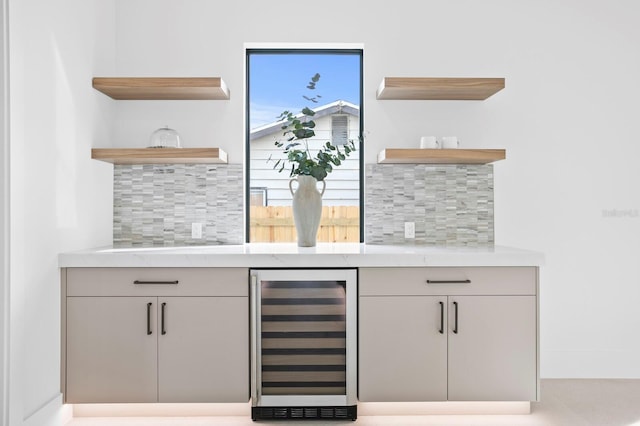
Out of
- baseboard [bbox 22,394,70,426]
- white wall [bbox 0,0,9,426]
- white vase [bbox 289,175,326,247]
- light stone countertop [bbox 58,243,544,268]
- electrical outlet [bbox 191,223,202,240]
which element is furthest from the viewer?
electrical outlet [bbox 191,223,202,240]

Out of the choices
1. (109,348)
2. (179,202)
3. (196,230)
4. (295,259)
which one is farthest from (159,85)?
(109,348)

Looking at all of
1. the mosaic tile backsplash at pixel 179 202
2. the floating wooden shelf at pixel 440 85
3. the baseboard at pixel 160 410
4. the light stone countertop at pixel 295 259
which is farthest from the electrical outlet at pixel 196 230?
the floating wooden shelf at pixel 440 85

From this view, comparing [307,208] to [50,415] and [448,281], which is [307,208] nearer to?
[448,281]

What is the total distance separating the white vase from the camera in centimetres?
275

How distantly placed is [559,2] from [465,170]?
1214mm

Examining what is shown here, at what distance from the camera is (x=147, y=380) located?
95.0 inches

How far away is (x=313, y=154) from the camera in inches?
128

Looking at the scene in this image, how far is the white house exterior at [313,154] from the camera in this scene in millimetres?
3258

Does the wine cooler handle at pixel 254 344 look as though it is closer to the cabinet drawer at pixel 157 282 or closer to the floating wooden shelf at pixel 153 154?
the cabinet drawer at pixel 157 282

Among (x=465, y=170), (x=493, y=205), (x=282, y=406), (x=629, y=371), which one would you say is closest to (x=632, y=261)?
(x=629, y=371)

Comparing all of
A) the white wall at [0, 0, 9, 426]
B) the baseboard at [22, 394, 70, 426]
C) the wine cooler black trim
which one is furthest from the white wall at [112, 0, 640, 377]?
the baseboard at [22, 394, 70, 426]

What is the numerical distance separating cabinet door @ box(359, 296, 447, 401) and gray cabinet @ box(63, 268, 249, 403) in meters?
0.60

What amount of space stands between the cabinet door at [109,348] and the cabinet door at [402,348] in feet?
3.44

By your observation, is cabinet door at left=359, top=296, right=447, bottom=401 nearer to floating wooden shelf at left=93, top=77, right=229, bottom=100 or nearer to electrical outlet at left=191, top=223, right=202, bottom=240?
electrical outlet at left=191, top=223, right=202, bottom=240
